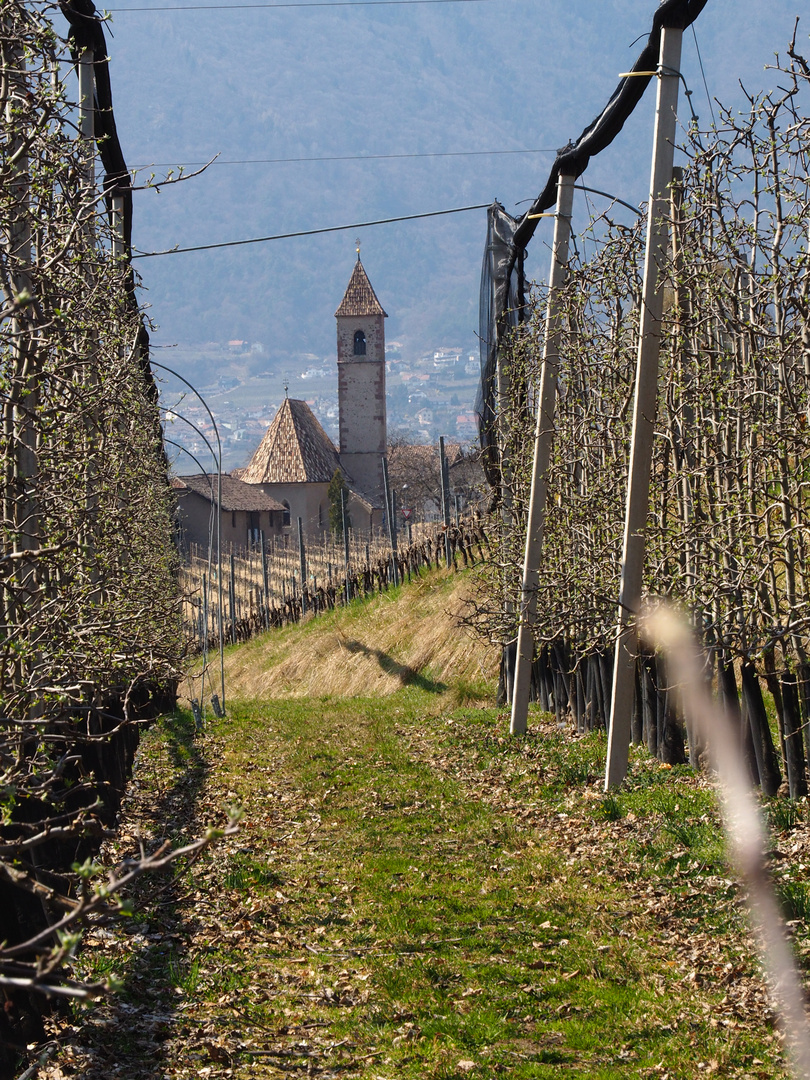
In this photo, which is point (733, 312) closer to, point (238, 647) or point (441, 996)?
point (441, 996)

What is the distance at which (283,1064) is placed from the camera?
5309mm

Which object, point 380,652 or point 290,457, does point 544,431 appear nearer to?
point 380,652

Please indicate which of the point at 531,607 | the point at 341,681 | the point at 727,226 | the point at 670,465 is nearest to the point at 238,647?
the point at 341,681

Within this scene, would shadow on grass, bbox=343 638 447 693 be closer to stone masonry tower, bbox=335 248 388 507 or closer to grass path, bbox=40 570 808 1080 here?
grass path, bbox=40 570 808 1080

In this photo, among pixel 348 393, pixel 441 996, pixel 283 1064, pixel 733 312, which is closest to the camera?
pixel 283 1064

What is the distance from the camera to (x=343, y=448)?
96.2 m

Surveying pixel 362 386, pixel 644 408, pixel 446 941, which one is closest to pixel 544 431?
pixel 644 408

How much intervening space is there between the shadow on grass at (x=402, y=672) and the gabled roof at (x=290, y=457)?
56.5 metres

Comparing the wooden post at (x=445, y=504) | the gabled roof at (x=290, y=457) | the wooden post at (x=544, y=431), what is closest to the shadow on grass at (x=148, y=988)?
the wooden post at (x=544, y=431)

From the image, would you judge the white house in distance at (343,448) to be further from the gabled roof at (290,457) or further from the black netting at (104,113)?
the black netting at (104,113)

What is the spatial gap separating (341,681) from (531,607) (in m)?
13.5

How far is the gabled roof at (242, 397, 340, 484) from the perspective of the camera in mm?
82688

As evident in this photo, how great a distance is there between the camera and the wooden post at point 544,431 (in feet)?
38.4

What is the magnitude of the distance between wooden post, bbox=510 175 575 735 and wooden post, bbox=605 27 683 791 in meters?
2.33
